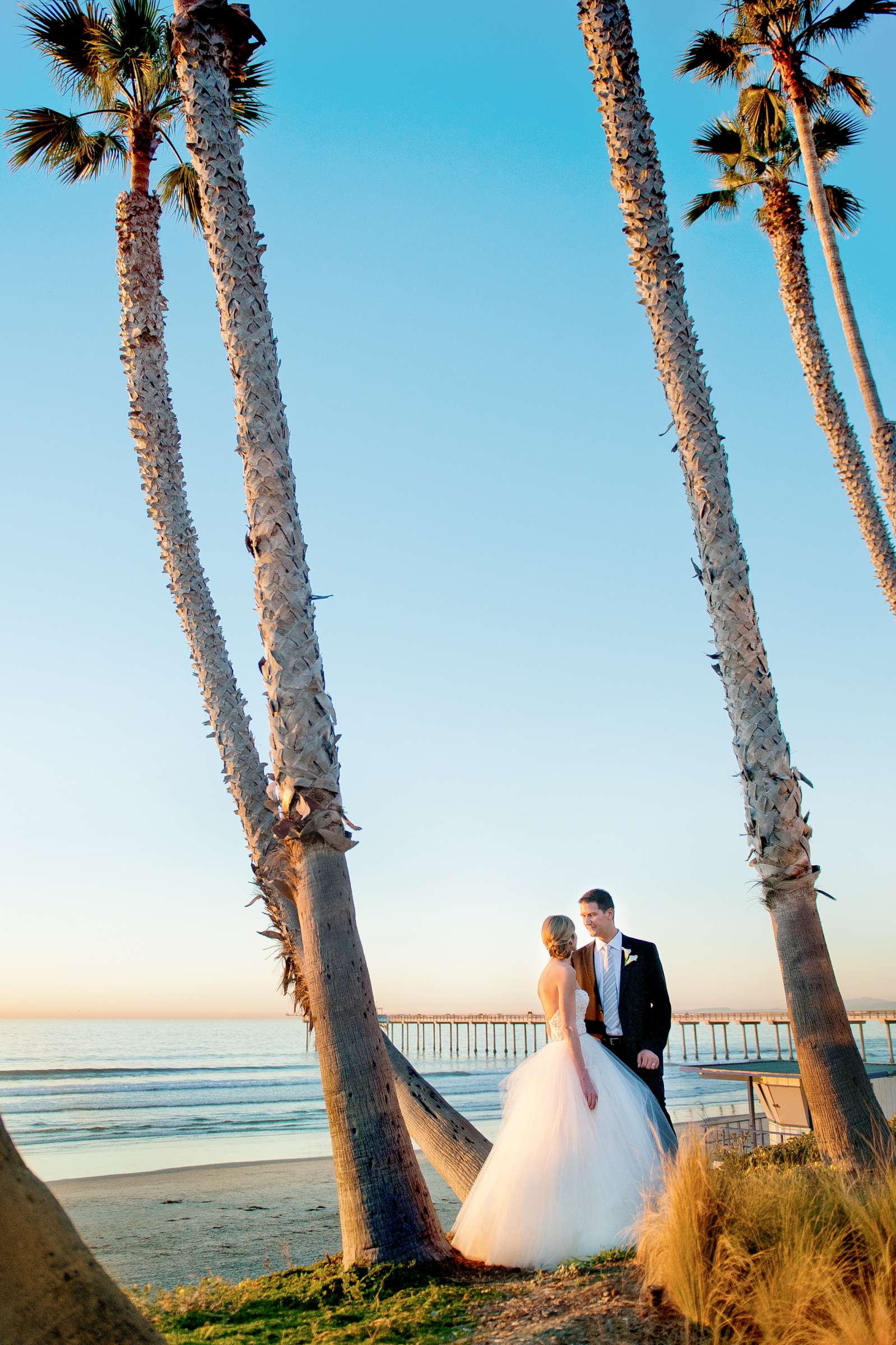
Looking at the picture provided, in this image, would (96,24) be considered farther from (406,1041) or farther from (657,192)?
(406,1041)

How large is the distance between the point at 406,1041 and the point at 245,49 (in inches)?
2216

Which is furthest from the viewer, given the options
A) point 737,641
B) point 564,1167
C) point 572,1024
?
point 737,641

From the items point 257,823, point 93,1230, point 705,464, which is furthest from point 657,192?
point 93,1230

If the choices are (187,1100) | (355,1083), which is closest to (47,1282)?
(355,1083)

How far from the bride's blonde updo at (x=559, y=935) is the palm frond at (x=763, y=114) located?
13.2 meters

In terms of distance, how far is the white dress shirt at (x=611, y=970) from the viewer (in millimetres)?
5988

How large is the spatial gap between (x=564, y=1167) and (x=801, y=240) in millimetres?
13049

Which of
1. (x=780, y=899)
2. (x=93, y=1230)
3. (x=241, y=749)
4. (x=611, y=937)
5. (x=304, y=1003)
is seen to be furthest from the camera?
(x=93, y=1230)

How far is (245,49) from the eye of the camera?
8.17 metres

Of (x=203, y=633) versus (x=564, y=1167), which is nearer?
(x=564, y=1167)

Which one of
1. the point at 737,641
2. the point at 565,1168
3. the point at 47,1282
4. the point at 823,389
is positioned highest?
the point at 823,389

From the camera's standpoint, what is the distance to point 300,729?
621 centimetres

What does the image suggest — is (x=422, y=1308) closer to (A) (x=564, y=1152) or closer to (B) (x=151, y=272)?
(A) (x=564, y=1152)

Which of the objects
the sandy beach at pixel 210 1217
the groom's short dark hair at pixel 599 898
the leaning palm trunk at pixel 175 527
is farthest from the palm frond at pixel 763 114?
the sandy beach at pixel 210 1217
